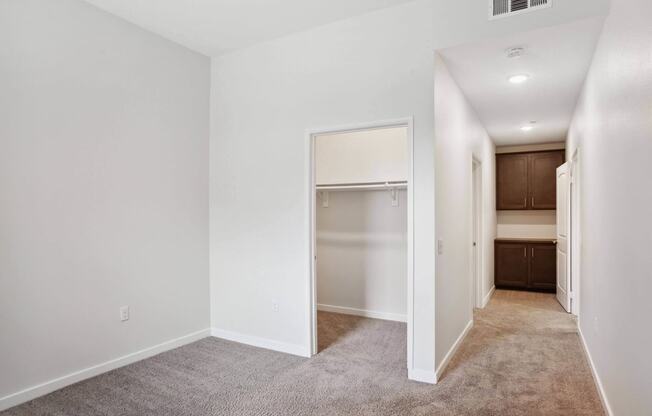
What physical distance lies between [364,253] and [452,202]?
5.04 ft

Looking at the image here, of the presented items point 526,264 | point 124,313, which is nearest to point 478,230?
point 526,264

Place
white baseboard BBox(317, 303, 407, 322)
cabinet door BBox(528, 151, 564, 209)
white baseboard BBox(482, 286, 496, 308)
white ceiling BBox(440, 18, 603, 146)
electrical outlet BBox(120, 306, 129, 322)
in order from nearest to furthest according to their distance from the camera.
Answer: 1. white ceiling BBox(440, 18, 603, 146)
2. electrical outlet BBox(120, 306, 129, 322)
3. white baseboard BBox(317, 303, 407, 322)
4. white baseboard BBox(482, 286, 496, 308)
5. cabinet door BBox(528, 151, 564, 209)

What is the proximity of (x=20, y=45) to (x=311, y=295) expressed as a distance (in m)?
2.83

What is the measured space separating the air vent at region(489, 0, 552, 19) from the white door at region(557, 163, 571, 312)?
10.1 ft

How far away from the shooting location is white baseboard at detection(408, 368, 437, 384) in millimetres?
2902

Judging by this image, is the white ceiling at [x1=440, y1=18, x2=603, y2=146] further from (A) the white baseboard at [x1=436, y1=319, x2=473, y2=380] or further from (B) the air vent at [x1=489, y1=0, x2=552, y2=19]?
(A) the white baseboard at [x1=436, y1=319, x2=473, y2=380]

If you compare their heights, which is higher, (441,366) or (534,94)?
(534,94)

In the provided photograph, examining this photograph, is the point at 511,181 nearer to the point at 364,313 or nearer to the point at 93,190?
the point at 364,313

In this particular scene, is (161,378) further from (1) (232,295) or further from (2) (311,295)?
(2) (311,295)

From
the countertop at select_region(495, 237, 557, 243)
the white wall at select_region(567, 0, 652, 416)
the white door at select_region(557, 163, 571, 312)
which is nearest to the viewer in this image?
the white wall at select_region(567, 0, 652, 416)

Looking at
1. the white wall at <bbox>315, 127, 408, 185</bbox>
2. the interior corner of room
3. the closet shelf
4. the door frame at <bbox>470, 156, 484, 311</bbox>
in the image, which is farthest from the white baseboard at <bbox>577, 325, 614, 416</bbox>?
the white wall at <bbox>315, 127, 408, 185</bbox>

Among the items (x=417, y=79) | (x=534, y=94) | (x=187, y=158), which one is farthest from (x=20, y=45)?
(x=534, y=94)

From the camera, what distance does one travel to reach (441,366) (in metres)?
3.09

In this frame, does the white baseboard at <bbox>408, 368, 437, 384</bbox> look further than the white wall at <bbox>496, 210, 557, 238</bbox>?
No
